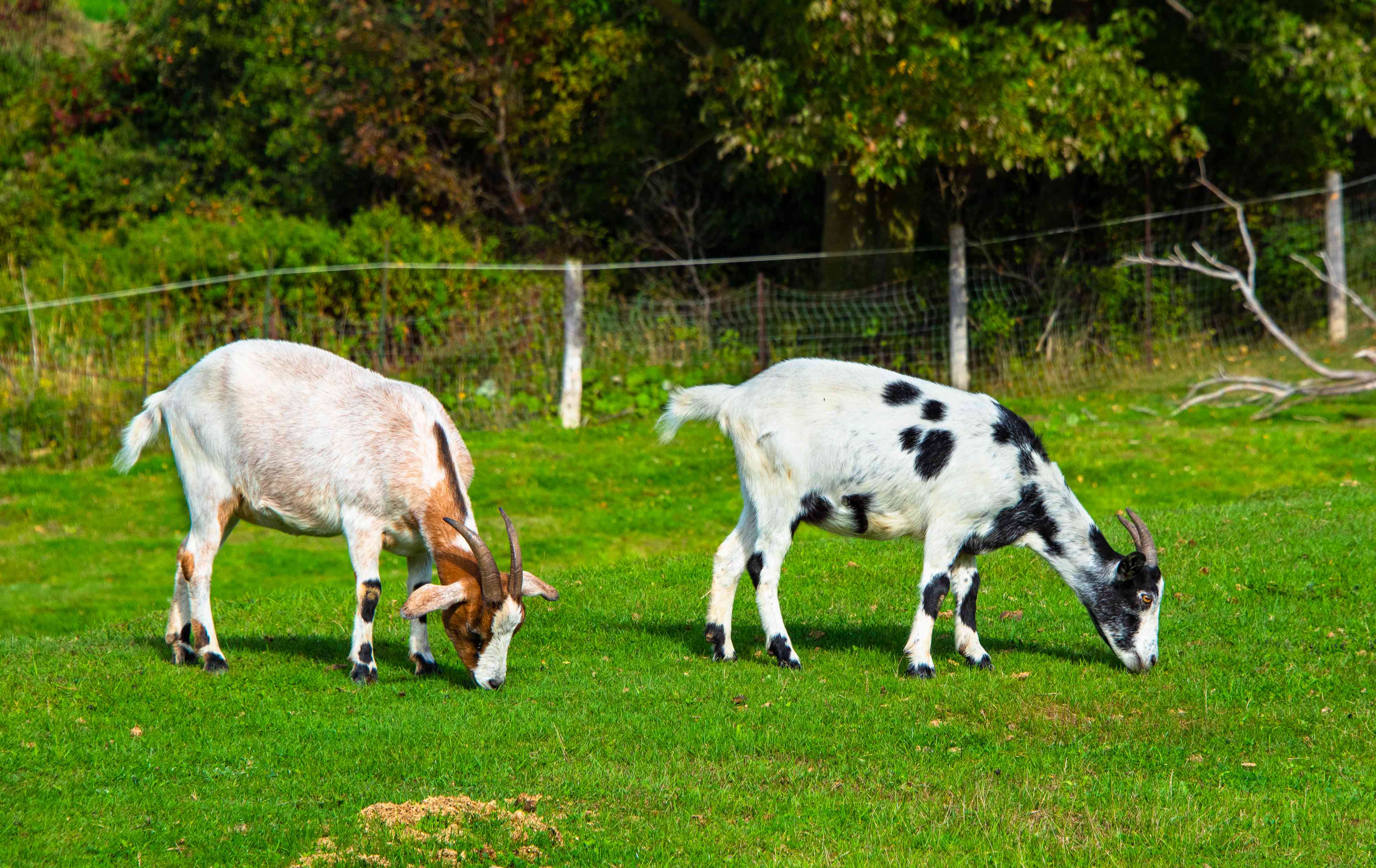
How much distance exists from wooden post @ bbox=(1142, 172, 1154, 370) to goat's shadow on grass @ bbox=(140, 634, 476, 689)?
15475mm

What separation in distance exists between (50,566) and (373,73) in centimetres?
1355

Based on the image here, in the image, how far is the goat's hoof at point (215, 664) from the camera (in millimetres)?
8828

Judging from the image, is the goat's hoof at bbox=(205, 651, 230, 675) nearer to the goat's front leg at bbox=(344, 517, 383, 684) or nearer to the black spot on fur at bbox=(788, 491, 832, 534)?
the goat's front leg at bbox=(344, 517, 383, 684)

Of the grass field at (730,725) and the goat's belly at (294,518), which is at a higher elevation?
the goat's belly at (294,518)

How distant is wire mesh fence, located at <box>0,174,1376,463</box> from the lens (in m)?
19.0

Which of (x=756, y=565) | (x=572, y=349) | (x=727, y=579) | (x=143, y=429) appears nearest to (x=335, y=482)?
(x=143, y=429)

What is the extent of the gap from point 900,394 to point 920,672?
1736 mm

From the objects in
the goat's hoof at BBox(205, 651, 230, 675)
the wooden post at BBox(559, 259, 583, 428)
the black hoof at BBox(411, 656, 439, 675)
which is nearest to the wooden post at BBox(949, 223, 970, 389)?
the wooden post at BBox(559, 259, 583, 428)

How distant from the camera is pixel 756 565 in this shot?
8.86 m

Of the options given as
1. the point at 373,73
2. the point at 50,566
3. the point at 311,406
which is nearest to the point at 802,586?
the point at 311,406

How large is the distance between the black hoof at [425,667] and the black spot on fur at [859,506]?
2.77m

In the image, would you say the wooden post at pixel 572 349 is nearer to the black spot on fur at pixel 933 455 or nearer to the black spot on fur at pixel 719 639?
the black spot on fur at pixel 719 639

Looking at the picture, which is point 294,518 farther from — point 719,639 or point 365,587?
point 719,639

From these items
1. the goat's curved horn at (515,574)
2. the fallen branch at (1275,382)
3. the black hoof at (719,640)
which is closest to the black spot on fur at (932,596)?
the black hoof at (719,640)
